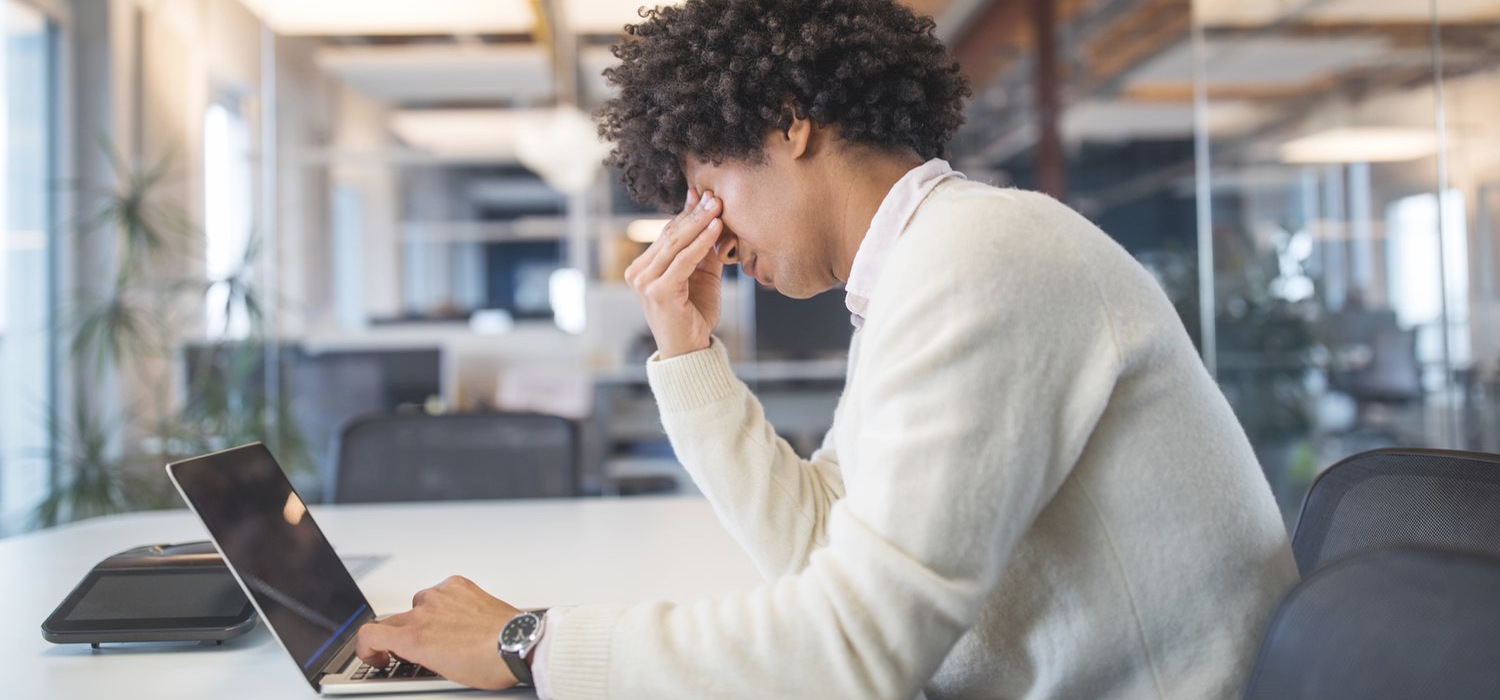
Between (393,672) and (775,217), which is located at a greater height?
(775,217)

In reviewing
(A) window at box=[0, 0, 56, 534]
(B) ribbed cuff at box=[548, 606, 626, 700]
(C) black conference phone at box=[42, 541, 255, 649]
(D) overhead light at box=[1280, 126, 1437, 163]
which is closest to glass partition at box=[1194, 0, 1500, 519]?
(D) overhead light at box=[1280, 126, 1437, 163]

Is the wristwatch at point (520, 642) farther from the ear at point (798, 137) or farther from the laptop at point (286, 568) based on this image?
the ear at point (798, 137)

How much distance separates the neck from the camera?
1.09 metres

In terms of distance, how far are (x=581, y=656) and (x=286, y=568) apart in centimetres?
31

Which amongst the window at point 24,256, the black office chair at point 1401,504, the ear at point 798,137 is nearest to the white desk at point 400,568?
the ear at point 798,137

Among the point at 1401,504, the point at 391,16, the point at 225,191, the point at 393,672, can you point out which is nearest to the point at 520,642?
the point at 393,672

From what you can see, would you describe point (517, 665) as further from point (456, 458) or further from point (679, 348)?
point (456, 458)

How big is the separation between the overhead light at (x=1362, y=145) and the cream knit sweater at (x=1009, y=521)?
2.95 meters

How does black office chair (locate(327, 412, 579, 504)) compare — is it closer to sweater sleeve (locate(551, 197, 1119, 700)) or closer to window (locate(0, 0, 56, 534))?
sweater sleeve (locate(551, 197, 1119, 700))

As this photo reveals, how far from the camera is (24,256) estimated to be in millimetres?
4066

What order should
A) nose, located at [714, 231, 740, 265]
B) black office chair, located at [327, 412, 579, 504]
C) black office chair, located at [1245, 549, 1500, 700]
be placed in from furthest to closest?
black office chair, located at [327, 412, 579, 504] < nose, located at [714, 231, 740, 265] < black office chair, located at [1245, 549, 1500, 700]

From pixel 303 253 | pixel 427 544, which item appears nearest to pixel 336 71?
pixel 303 253

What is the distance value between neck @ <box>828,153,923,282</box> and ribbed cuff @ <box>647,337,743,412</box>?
203 mm

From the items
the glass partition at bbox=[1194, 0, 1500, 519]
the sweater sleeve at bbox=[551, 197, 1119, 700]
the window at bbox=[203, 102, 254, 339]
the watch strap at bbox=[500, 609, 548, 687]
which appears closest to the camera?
the sweater sleeve at bbox=[551, 197, 1119, 700]
